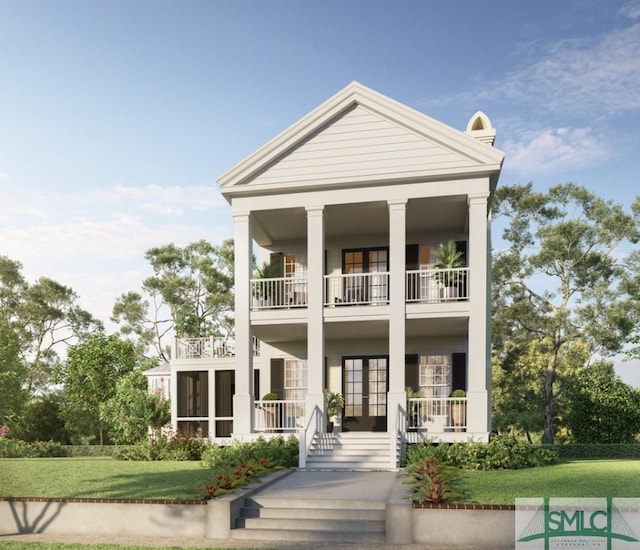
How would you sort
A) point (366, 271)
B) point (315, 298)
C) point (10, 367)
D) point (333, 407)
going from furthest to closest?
point (10, 367)
point (366, 271)
point (333, 407)
point (315, 298)

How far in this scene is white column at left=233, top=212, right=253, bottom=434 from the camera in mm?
18734

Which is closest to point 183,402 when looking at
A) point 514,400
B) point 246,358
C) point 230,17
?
point 246,358

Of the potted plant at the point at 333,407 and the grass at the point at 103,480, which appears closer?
the grass at the point at 103,480

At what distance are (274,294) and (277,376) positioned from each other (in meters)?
3.31

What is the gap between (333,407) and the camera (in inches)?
802

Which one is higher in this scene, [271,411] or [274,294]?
[274,294]

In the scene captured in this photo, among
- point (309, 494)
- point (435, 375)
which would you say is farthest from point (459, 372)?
point (309, 494)

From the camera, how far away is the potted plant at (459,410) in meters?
18.2

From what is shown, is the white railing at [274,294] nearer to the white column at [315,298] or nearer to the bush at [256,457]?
the white column at [315,298]

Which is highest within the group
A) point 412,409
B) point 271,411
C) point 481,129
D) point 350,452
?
point 481,129

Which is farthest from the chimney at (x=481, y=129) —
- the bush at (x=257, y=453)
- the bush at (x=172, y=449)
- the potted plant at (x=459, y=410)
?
the bush at (x=172, y=449)

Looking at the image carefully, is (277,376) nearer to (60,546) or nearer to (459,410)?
(459,410)

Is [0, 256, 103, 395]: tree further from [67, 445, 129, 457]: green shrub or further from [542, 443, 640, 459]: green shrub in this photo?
[542, 443, 640, 459]: green shrub

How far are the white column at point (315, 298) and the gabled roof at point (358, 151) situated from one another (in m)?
1.10
